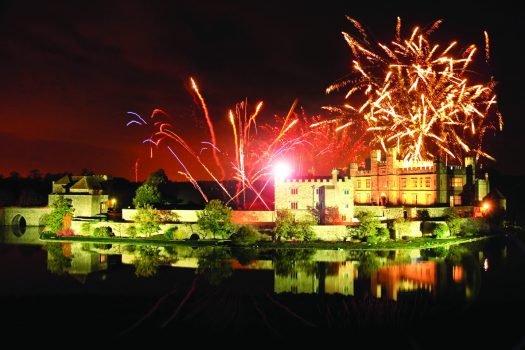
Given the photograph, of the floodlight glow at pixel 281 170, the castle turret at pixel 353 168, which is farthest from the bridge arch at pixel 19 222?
the castle turret at pixel 353 168

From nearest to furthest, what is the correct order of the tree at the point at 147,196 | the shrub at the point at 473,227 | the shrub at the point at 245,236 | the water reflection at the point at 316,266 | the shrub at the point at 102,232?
the water reflection at the point at 316,266 → the shrub at the point at 245,236 → the shrub at the point at 102,232 → the shrub at the point at 473,227 → the tree at the point at 147,196

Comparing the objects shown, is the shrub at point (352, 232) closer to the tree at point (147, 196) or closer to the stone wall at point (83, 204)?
the tree at point (147, 196)

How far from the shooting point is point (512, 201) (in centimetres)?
6656

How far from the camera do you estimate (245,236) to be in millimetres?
38344

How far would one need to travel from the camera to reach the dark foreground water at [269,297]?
58.7ft

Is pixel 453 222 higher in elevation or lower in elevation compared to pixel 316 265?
higher

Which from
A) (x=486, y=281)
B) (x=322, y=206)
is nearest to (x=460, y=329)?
(x=486, y=281)

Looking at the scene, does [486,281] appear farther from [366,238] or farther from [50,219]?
[50,219]

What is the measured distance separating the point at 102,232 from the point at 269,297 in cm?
2408

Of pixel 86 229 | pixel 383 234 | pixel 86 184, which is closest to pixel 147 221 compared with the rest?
pixel 86 229

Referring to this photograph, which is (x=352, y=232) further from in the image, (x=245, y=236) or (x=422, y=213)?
(x=422, y=213)

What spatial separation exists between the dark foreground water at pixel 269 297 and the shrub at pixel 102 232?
6.93 meters

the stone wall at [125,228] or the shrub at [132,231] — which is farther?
the shrub at [132,231]

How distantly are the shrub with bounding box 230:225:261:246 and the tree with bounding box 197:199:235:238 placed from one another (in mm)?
2084
